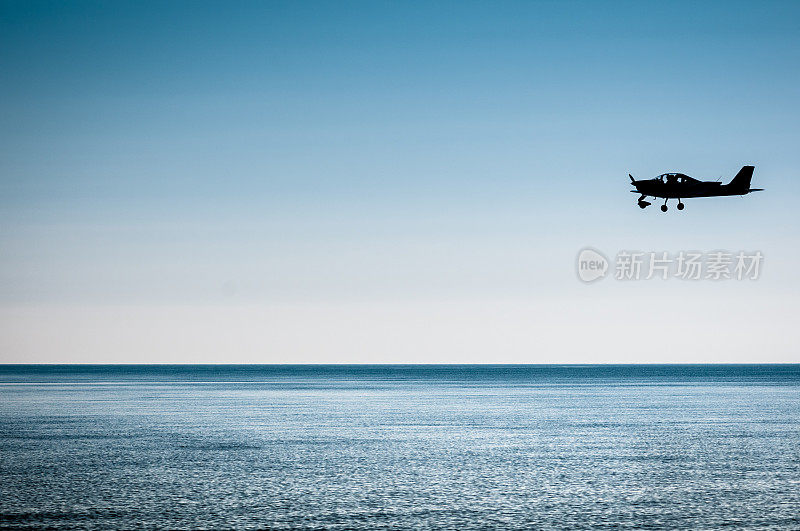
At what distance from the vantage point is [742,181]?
56438 millimetres

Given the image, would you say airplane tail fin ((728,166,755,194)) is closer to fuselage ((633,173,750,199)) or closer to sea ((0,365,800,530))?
fuselage ((633,173,750,199))

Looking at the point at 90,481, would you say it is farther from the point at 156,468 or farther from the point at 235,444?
the point at 235,444

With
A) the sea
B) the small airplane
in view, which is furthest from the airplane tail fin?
the sea

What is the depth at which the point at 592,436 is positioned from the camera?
7850 centimetres

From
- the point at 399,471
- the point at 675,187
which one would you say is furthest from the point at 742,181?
the point at 399,471

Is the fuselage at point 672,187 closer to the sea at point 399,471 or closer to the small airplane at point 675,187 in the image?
the small airplane at point 675,187

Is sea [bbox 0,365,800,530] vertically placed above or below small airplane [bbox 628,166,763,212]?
below

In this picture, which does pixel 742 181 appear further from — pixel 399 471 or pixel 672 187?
pixel 399 471

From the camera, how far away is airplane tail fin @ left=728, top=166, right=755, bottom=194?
2213 inches

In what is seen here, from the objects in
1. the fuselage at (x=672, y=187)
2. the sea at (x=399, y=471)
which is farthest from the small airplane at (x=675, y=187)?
the sea at (x=399, y=471)

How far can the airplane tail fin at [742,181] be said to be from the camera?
56.2 meters

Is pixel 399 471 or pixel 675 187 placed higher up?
pixel 675 187

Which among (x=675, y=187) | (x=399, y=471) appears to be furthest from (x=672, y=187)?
(x=399, y=471)

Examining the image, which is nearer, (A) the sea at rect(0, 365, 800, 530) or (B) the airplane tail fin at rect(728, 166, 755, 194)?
(A) the sea at rect(0, 365, 800, 530)
